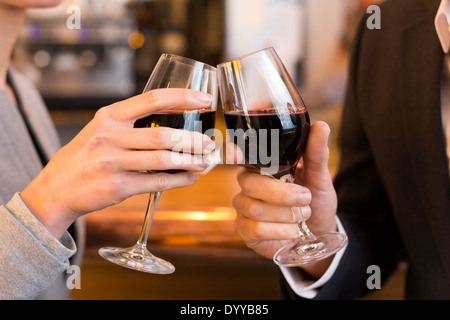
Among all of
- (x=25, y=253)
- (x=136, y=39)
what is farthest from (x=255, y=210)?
(x=136, y=39)

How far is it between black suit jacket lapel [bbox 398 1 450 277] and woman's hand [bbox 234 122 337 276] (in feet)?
0.71

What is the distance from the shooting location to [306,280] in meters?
1.00

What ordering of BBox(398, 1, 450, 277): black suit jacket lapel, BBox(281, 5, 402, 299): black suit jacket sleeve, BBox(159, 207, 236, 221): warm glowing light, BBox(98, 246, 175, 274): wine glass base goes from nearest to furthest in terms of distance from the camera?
BBox(98, 246, 175, 274): wine glass base, BBox(398, 1, 450, 277): black suit jacket lapel, BBox(281, 5, 402, 299): black suit jacket sleeve, BBox(159, 207, 236, 221): warm glowing light

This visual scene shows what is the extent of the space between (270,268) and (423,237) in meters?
0.62

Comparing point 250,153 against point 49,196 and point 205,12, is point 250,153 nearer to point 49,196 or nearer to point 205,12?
point 49,196

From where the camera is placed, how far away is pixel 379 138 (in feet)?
3.58

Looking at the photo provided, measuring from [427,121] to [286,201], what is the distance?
1.31 feet

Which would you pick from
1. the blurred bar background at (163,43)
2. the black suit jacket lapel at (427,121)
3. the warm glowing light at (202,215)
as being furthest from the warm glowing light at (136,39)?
the black suit jacket lapel at (427,121)

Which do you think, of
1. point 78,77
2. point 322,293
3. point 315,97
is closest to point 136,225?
point 322,293

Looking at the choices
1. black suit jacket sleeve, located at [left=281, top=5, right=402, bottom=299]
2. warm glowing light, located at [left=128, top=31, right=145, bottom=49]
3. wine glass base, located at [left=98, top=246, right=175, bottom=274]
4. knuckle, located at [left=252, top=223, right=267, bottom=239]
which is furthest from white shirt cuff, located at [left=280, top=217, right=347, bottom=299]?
warm glowing light, located at [left=128, top=31, right=145, bottom=49]

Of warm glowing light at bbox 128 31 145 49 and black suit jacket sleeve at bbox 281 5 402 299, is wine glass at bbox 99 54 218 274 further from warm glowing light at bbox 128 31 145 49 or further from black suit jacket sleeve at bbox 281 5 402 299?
warm glowing light at bbox 128 31 145 49

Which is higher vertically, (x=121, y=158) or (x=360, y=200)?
(x=121, y=158)

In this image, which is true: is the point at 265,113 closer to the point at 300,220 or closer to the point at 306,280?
the point at 300,220

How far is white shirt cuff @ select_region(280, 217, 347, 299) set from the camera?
976mm
